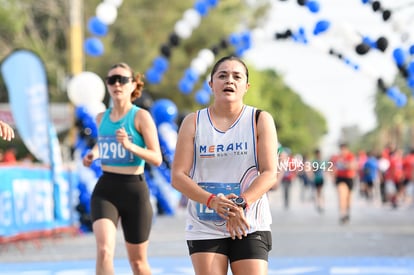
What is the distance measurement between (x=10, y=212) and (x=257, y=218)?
26.2 feet

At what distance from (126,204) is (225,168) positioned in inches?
81.6

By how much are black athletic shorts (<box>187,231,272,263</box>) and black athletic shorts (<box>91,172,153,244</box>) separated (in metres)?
1.93

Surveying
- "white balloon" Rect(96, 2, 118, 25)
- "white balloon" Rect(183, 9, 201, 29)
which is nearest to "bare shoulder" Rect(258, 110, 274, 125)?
"white balloon" Rect(96, 2, 118, 25)

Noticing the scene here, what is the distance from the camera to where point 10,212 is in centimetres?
1210

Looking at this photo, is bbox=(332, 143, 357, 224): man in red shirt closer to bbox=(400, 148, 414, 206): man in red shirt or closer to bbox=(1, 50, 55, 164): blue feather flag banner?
bbox=(1, 50, 55, 164): blue feather flag banner

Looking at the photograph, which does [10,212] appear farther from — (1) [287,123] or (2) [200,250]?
(1) [287,123]

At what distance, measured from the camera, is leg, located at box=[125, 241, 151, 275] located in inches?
256

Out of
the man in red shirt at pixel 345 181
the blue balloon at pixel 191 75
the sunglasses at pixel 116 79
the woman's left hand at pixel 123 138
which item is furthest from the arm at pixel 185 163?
the blue balloon at pixel 191 75

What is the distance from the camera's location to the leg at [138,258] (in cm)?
650

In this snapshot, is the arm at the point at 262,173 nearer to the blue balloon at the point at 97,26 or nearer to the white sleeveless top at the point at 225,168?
the white sleeveless top at the point at 225,168

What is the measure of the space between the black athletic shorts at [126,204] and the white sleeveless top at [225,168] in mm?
1898

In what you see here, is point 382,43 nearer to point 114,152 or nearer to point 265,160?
point 114,152

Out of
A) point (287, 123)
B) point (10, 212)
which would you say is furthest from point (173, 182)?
point (287, 123)

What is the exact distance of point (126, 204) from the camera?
6602 millimetres
